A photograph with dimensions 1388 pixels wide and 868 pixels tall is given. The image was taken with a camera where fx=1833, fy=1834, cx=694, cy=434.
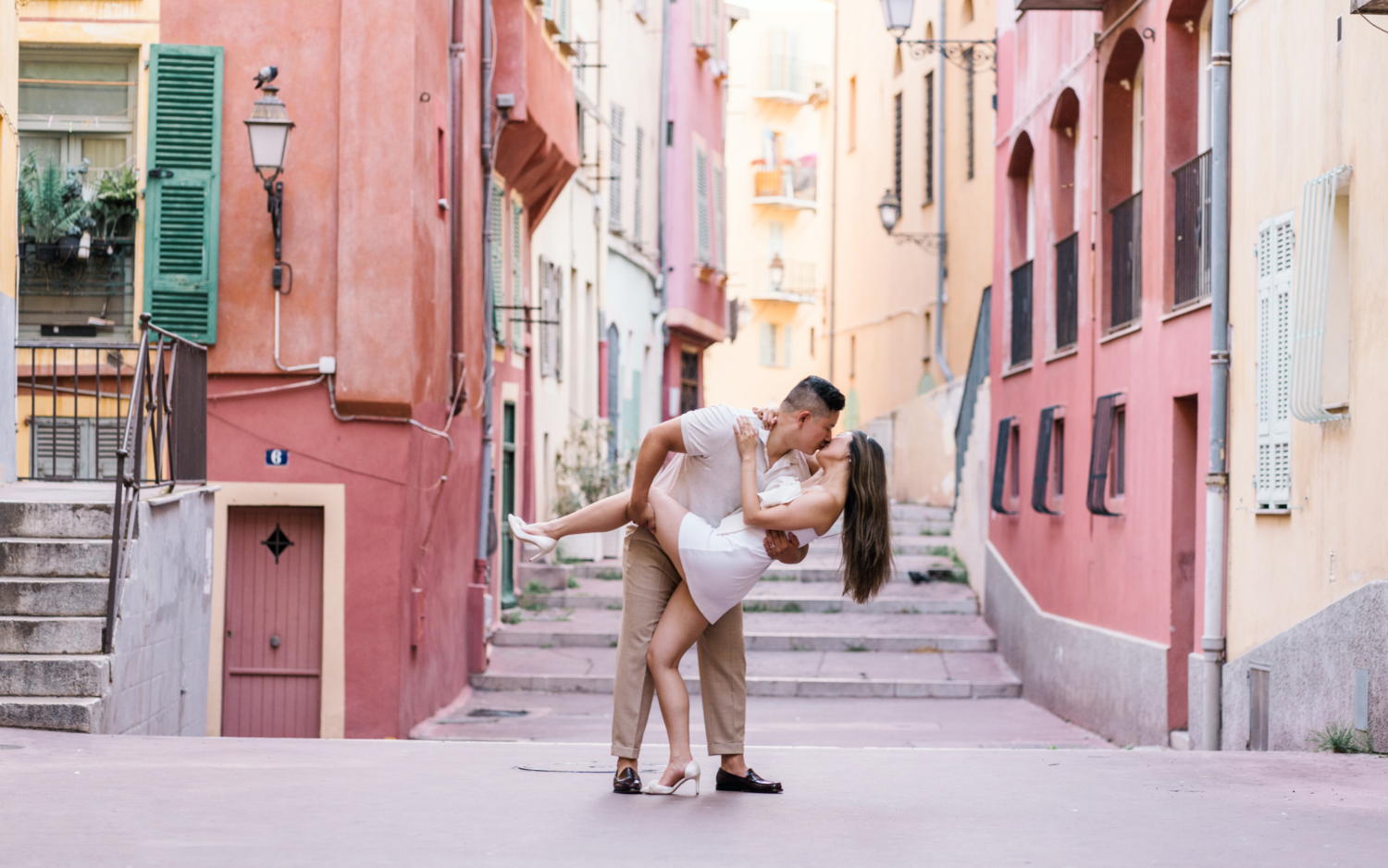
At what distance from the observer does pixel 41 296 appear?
14.9 meters

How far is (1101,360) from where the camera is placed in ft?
51.2

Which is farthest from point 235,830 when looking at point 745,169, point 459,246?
point 745,169

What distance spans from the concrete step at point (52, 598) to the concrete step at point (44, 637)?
7.0 inches

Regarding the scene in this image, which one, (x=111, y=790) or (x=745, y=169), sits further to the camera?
(x=745, y=169)

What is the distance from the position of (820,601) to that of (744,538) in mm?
14442

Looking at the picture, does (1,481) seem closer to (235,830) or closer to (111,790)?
(111,790)

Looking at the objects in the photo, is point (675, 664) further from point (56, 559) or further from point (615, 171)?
point (615, 171)

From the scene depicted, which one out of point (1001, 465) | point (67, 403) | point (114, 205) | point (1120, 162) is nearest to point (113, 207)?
point (114, 205)

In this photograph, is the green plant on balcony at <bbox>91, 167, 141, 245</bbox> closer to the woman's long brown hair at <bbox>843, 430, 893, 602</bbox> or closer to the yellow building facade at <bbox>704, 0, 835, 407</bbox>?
the woman's long brown hair at <bbox>843, 430, 893, 602</bbox>

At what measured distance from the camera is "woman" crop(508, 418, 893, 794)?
6703 mm

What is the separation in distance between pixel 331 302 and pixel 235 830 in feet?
29.8

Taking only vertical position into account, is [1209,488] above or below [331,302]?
below

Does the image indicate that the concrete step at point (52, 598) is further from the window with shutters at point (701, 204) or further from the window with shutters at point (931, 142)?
the window with shutters at point (701, 204)

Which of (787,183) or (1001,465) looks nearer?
(1001,465)
